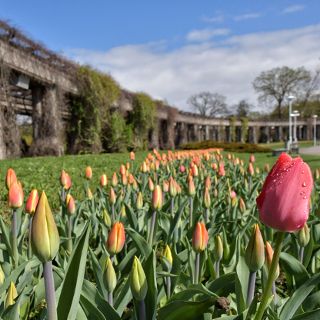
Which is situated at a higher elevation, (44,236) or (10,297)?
(44,236)

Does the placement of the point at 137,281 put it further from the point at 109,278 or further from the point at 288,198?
the point at 288,198

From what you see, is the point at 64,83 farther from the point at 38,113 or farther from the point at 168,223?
the point at 168,223

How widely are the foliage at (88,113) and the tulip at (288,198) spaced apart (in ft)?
56.2

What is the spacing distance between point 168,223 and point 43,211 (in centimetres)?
176

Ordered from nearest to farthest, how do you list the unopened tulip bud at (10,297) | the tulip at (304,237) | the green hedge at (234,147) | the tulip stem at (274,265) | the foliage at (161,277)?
the tulip stem at (274,265) → the foliage at (161,277) → the unopened tulip bud at (10,297) → the tulip at (304,237) → the green hedge at (234,147)

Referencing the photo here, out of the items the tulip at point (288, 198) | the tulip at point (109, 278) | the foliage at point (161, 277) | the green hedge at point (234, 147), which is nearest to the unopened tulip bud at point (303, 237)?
the foliage at point (161, 277)

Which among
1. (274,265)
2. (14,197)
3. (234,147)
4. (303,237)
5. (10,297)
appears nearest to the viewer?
(274,265)

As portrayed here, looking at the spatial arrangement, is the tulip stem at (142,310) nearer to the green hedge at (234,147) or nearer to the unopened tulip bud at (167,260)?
the unopened tulip bud at (167,260)

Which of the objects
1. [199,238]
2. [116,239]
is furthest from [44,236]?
[199,238]

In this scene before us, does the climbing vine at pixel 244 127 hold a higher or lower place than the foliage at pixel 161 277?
higher

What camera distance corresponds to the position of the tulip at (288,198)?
2.70 feet

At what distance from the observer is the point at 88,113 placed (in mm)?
17953

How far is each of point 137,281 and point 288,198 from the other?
42 cm

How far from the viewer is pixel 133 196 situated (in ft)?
10.8
